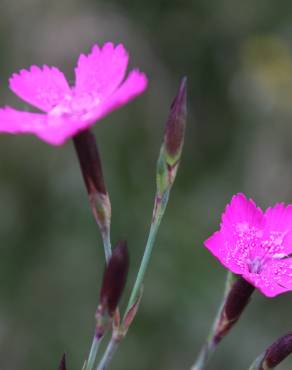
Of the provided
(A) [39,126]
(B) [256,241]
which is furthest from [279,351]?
(A) [39,126]

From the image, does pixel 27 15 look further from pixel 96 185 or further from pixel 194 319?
pixel 96 185

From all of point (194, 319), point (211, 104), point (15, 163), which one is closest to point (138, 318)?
point (194, 319)

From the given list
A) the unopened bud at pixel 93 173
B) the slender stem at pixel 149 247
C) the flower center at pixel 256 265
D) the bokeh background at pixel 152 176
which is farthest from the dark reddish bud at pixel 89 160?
the bokeh background at pixel 152 176

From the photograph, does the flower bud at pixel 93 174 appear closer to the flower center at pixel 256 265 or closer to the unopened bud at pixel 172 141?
the unopened bud at pixel 172 141

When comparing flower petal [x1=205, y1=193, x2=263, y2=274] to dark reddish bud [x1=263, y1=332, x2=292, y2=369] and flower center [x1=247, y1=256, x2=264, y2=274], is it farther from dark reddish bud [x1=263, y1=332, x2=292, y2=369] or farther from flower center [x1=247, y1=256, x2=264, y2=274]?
dark reddish bud [x1=263, y1=332, x2=292, y2=369]

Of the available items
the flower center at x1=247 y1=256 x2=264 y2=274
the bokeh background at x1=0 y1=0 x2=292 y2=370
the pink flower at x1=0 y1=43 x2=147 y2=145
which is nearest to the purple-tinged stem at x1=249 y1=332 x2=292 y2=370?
the flower center at x1=247 y1=256 x2=264 y2=274

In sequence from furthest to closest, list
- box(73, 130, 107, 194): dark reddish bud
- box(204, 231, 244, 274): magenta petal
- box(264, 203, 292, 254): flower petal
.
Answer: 1. box(264, 203, 292, 254): flower petal
2. box(204, 231, 244, 274): magenta petal
3. box(73, 130, 107, 194): dark reddish bud
